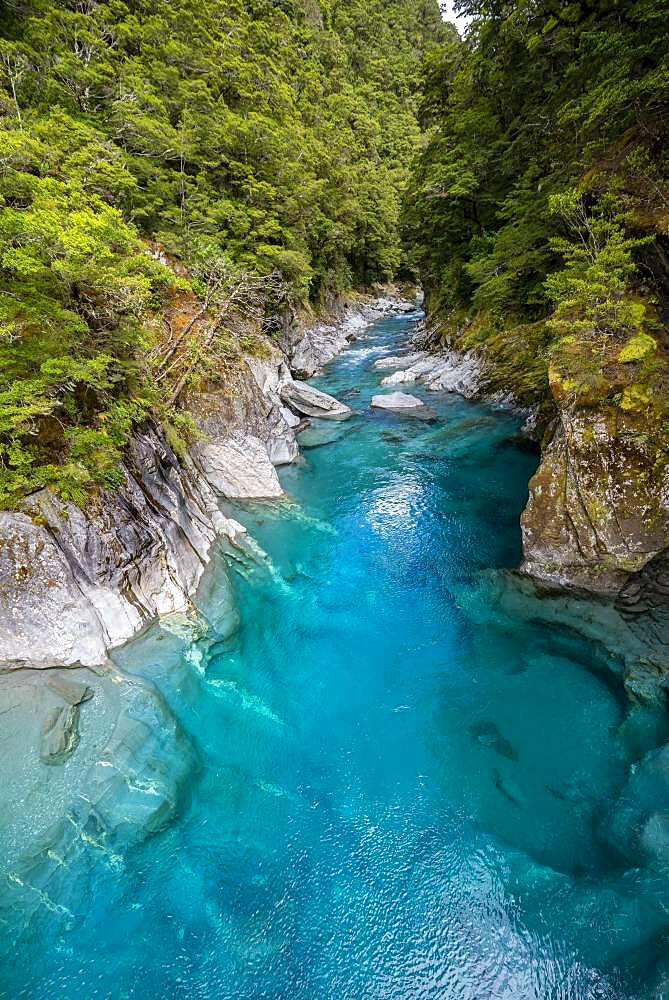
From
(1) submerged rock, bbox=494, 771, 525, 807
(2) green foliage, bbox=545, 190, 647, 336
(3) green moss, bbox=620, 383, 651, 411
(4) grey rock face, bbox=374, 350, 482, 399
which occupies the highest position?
(2) green foliage, bbox=545, 190, 647, 336

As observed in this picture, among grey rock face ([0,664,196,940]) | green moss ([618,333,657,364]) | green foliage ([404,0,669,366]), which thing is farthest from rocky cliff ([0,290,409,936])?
green foliage ([404,0,669,366])

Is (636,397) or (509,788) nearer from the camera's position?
(509,788)

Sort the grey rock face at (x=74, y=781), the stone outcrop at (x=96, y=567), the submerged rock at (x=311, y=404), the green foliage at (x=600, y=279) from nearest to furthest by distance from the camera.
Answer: the grey rock face at (x=74, y=781)
the stone outcrop at (x=96, y=567)
the green foliage at (x=600, y=279)
the submerged rock at (x=311, y=404)

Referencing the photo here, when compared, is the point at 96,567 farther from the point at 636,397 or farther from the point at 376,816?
the point at 636,397

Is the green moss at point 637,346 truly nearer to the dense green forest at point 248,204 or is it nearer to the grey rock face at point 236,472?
the dense green forest at point 248,204

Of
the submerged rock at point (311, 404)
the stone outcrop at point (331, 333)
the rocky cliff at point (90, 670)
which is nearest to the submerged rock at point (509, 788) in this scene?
the rocky cliff at point (90, 670)

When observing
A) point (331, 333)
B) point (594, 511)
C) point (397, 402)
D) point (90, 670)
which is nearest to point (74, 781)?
point (90, 670)

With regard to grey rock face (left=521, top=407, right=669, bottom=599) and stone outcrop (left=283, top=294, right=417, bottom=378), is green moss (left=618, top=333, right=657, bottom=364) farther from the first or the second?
stone outcrop (left=283, top=294, right=417, bottom=378)
